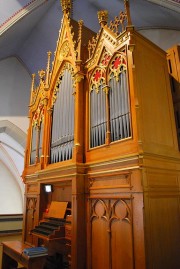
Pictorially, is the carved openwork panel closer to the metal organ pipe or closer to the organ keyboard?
the organ keyboard

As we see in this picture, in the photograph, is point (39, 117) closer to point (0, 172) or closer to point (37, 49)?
point (37, 49)

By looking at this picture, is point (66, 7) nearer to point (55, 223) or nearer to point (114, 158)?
point (114, 158)

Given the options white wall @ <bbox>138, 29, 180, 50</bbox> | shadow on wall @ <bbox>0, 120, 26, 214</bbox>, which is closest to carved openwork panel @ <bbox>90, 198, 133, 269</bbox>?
white wall @ <bbox>138, 29, 180, 50</bbox>

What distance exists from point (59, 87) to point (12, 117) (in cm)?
441

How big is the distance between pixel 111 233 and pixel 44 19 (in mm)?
7026

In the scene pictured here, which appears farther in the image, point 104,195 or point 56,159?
point 56,159

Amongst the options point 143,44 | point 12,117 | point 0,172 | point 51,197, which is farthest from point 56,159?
point 0,172

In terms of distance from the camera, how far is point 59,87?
18.0 ft

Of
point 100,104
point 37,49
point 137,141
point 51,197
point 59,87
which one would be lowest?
point 51,197

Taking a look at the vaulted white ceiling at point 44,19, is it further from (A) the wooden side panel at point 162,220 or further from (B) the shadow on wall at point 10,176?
(A) the wooden side panel at point 162,220

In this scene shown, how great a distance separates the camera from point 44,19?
7711 mm

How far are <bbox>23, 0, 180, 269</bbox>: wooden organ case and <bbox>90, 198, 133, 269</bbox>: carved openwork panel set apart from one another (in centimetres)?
1

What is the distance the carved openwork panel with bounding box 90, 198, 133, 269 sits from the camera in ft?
10.4

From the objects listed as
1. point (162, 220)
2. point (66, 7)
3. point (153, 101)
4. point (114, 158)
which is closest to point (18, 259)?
point (114, 158)
